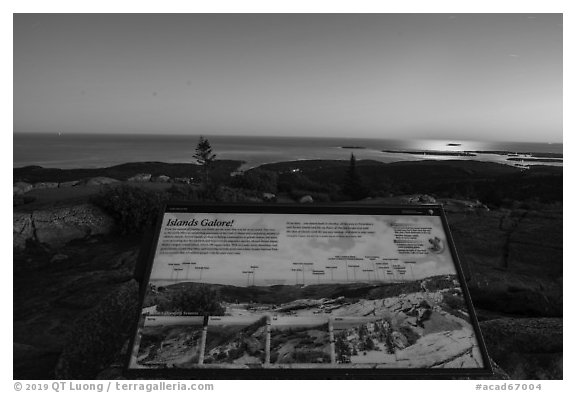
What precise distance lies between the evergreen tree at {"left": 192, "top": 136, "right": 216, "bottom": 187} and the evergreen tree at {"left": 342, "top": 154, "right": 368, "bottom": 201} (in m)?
5.17

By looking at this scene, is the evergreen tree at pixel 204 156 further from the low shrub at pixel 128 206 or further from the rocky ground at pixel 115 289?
the rocky ground at pixel 115 289

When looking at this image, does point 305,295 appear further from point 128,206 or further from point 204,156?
point 204,156

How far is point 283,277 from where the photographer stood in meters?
3.27

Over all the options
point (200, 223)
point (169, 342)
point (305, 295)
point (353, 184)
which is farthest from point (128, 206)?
point (353, 184)

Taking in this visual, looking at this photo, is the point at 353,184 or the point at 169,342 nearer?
the point at 169,342

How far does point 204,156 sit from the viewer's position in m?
12.6

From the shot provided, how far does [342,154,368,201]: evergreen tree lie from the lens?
12759mm

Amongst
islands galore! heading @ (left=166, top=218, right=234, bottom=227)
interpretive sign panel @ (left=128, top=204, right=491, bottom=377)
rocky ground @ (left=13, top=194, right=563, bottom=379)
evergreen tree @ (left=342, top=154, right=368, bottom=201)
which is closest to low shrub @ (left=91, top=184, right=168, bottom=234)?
rocky ground @ (left=13, top=194, right=563, bottom=379)

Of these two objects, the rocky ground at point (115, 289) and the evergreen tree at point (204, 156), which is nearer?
the rocky ground at point (115, 289)

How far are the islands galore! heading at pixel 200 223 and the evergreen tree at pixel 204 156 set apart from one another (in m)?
8.96

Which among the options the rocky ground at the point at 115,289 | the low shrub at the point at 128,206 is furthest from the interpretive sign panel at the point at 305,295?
the low shrub at the point at 128,206

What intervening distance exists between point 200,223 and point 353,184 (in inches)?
390

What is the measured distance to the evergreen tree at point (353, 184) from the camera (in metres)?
12.8
